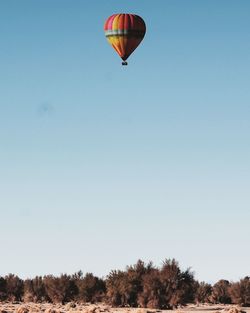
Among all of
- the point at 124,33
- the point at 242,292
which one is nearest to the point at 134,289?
the point at 242,292

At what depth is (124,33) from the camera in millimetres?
55719

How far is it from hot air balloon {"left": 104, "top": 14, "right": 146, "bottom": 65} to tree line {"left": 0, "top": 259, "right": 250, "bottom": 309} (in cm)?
1568

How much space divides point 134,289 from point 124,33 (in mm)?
18598

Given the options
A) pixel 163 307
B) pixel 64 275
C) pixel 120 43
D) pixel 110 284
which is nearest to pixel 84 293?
pixel 64 275

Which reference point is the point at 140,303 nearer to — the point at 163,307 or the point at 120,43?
the point at 163,307

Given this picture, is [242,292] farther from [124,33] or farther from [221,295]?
[124,33]

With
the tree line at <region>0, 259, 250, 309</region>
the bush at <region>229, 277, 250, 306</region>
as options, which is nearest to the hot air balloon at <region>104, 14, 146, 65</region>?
the tree line at <region>0, 259, 250, 309</region>

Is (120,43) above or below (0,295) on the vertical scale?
above

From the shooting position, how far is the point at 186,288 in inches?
2156

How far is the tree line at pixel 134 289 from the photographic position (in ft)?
180

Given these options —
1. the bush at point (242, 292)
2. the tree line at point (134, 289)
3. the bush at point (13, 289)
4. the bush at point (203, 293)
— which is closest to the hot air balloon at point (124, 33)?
the tree line at point (134, 289)

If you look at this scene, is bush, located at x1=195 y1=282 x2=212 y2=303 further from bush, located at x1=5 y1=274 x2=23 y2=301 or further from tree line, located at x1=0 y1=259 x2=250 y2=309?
bush, located at x1=5 y1=274 x2=23 y2=301

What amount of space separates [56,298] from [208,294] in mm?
13256

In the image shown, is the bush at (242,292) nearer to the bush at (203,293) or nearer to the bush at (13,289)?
the bush at (203,293)
